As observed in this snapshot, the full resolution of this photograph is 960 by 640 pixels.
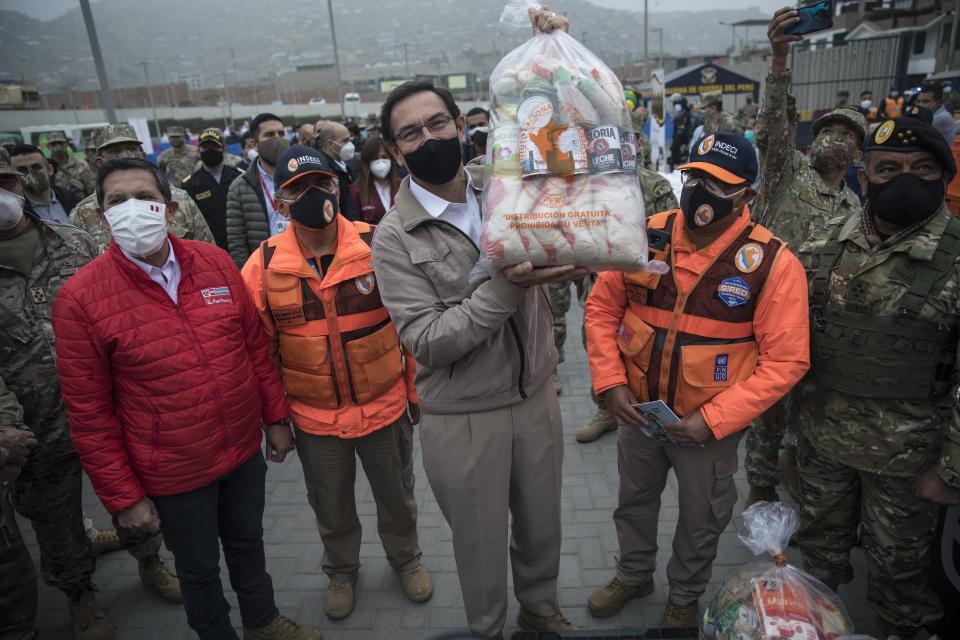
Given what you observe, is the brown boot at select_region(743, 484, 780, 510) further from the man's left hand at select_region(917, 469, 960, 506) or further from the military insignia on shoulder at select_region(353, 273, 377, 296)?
the military insignia on shoulder at select_region(353, 273, 377, 296)

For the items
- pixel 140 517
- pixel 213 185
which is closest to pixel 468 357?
pixel 140 517

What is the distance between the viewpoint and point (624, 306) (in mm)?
2602

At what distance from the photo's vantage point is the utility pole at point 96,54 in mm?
7809

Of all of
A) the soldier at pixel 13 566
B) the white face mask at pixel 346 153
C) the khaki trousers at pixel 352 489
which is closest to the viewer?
the soldier at pixel 13 566

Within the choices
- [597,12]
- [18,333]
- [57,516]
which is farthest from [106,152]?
[597,12]

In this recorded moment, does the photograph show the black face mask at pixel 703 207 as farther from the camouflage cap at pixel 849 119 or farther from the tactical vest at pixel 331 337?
the camouflage cap at pixel 849 119

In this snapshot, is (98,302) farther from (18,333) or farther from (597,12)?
(597,12)

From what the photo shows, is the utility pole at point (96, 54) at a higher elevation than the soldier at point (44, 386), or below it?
higher

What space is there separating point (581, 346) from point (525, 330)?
442 centimetres

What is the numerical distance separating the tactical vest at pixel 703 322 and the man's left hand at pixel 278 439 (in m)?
1.68

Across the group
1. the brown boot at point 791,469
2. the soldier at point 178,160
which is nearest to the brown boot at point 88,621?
the brown boot at point 791,469

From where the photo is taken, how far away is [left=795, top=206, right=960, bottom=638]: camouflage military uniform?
2.08 metres

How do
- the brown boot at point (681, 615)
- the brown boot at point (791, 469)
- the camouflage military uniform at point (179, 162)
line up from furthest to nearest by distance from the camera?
the camouflage military uniform at point (179, 162)
the brown boot at point (791, 469)
the brown boot at point (681, 615)

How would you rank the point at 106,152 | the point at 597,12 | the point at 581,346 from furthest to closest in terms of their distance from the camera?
the point at 597,12 < the point at 581,346 < the point at 106,152
